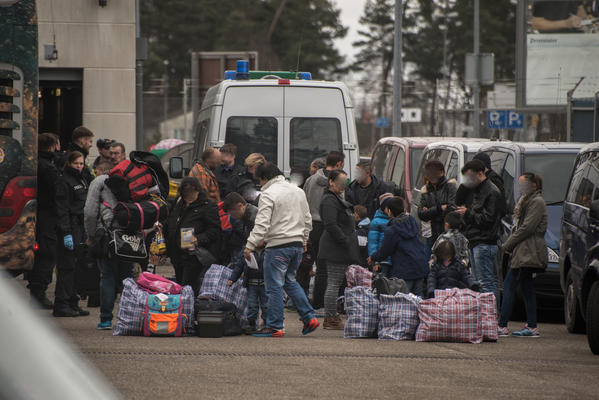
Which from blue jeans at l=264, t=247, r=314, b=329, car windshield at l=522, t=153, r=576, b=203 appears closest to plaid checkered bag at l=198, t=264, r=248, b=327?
blue jeans at l=264, t=247, r=314, b=329

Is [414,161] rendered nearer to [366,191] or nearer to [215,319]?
[366,191]

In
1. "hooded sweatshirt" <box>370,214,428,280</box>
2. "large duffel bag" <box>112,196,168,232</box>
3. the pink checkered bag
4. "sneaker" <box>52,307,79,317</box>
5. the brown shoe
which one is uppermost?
"large duffel bag" <box>112,196,168,232</box>

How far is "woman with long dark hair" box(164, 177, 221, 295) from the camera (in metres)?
9.71

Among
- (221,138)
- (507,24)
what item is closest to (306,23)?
(507,24)

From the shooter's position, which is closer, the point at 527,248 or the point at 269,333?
the point at 269,333

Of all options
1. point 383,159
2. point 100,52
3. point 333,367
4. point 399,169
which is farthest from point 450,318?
point 100,52

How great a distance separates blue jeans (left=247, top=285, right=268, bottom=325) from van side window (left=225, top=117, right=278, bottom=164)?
3.23m

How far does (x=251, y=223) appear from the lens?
9.85 metres

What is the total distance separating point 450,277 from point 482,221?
79 cm

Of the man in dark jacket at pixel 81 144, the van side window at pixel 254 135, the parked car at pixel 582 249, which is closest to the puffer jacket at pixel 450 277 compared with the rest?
the parked car at pixel 582 249

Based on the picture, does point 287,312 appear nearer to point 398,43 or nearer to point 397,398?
point 397,398

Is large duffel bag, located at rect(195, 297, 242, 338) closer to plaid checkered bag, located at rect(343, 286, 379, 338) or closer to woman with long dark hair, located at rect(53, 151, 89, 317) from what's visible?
plaid checkered bag, located at rect(343, 286, 379, 338)

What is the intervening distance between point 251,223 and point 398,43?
551 inches

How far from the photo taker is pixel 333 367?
7.62 m
